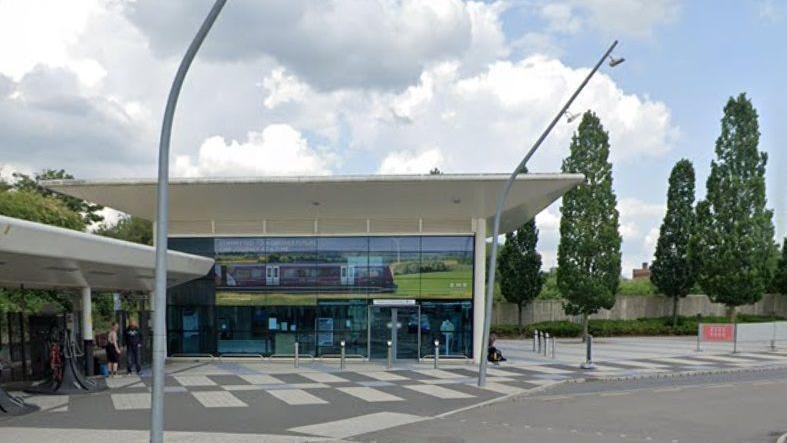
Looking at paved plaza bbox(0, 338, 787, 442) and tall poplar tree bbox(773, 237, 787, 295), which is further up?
tall poplar tree bbox(773, 237, 787, 295)

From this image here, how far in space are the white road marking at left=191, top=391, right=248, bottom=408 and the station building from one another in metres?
8.56

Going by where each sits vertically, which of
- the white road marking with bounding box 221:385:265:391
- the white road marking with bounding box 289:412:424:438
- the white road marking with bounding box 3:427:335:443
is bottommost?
the white road marking with bounding box 221:385:265:391

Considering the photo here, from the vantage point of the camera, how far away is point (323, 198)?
2450 cm

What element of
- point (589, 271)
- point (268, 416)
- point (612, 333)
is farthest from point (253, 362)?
point (612, 333)

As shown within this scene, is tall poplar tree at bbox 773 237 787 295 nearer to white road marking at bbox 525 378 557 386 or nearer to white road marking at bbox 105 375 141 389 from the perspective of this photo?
white road marking at bbox 525 378 557 386

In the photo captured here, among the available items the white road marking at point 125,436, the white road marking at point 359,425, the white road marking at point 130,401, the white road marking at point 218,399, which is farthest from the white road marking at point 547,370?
the white road marking at point 125,436

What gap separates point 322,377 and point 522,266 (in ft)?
79.4

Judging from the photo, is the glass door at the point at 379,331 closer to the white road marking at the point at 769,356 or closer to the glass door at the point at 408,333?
the glass door at the point at 408,333

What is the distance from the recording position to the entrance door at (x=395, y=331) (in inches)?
1056

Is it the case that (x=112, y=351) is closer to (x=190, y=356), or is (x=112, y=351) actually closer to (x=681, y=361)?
(x=190, y=356)

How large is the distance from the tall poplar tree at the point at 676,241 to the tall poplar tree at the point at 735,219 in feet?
2.68

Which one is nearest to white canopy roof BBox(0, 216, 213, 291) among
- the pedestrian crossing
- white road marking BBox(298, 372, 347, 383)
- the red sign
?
the pedestrian crossing

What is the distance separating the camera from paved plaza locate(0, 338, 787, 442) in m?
13.4

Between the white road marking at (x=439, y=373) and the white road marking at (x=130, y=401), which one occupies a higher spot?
the white road marking at (x=130, y=401)
